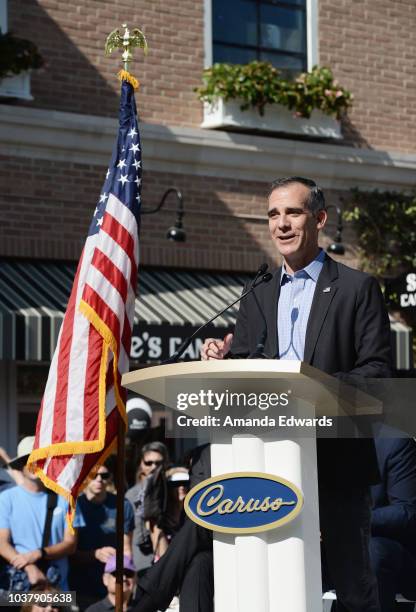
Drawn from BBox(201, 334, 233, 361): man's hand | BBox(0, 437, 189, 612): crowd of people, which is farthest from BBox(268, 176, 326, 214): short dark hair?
BBox(0, 437, 189, 612): crowd of people

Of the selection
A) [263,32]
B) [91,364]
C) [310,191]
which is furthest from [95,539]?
[263,32]

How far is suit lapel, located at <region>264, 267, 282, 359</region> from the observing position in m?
4.45

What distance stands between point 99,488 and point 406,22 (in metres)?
8.62

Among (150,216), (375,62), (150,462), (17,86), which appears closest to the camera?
(150,462)

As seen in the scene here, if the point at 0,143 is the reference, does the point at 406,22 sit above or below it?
above

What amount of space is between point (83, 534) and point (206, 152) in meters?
6.01

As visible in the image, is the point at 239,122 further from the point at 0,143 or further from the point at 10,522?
the point at 10,522

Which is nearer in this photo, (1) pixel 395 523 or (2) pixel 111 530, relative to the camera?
(1) pixel 395 523

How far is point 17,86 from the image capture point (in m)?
12.5

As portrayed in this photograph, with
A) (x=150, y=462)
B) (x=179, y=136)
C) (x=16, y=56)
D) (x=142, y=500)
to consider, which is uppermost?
(x=16, y=56)

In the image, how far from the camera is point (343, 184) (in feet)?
48.6

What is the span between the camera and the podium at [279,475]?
12.2ft

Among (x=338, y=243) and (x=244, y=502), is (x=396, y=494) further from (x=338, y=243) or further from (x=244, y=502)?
(x=338, y=243)

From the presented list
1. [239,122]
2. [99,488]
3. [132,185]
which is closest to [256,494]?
[132,185]
